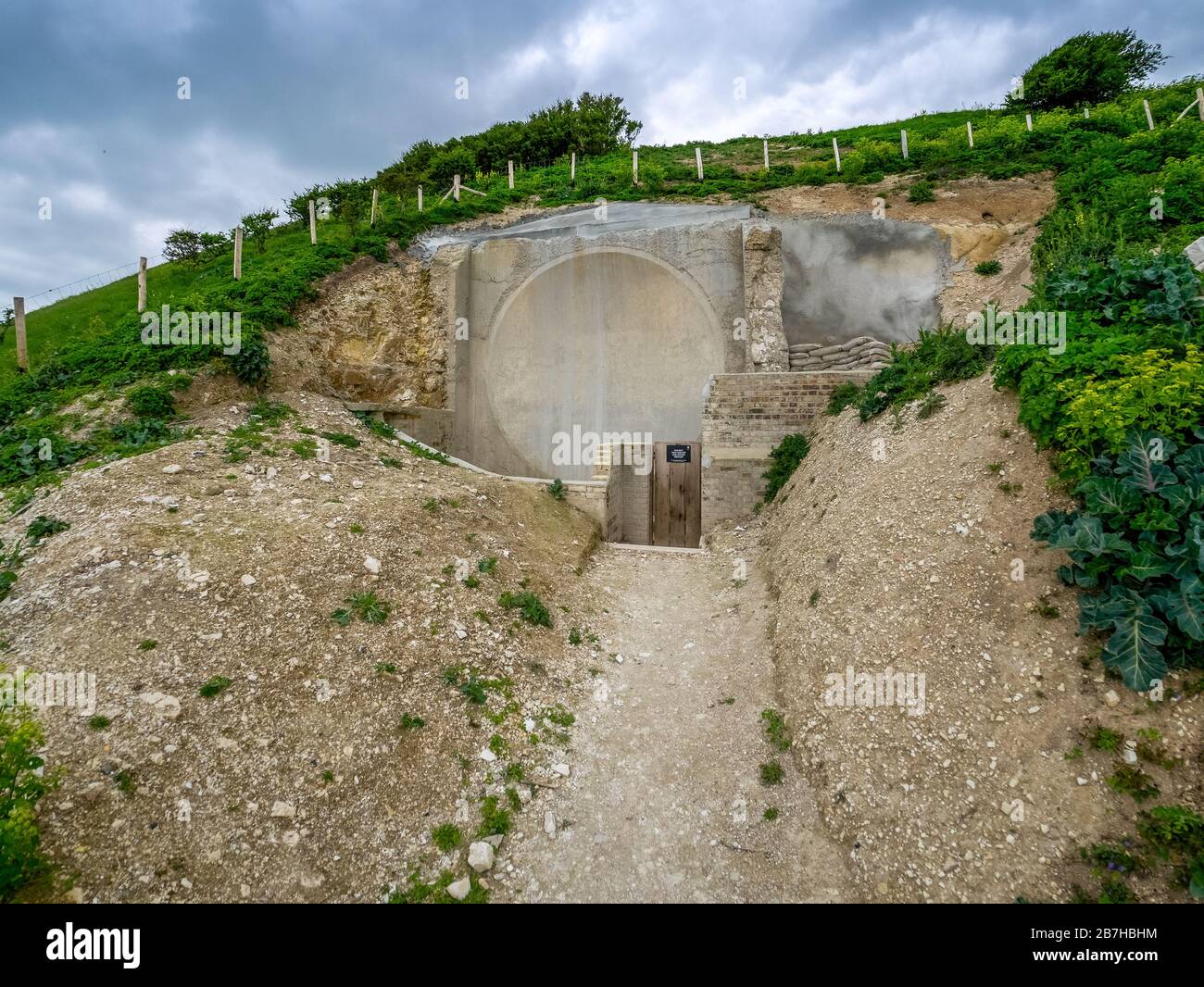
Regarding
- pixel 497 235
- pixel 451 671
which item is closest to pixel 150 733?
pixel 451 671

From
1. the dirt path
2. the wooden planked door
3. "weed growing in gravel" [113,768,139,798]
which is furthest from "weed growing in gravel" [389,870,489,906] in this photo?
the wooden planked door

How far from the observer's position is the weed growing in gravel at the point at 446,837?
4164 millimetres

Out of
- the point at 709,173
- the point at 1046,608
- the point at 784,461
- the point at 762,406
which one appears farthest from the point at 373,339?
the point at 1046,608

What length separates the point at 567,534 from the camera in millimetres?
9891

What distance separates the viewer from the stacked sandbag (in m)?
14.3

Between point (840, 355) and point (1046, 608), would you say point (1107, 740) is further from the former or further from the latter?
point (840, 355)

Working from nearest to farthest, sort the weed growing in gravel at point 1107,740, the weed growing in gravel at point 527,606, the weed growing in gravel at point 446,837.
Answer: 1. the weed growing in gravel at point 1107,740
2. the weed growing in gravel at point 446,837
3. the weed growing in gravel at point 527,606

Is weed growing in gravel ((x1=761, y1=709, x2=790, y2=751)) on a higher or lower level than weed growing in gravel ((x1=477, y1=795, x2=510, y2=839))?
higher

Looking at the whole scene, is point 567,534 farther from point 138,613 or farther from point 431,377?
point 431,377

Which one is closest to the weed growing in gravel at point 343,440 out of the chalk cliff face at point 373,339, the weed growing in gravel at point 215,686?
the chalk cliff face at point 373,339

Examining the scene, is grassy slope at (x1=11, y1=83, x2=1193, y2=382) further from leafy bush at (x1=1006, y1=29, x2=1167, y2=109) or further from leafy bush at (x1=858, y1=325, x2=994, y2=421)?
leafy bush at (x1=858, y1=325, x2=994, y2=421)

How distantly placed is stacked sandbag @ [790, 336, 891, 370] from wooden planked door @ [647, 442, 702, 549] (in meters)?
4.14

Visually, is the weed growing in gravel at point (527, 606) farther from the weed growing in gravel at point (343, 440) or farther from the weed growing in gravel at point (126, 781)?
the weed growing in gravel at point (343, 440)

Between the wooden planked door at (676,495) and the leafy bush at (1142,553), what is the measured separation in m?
8.91
